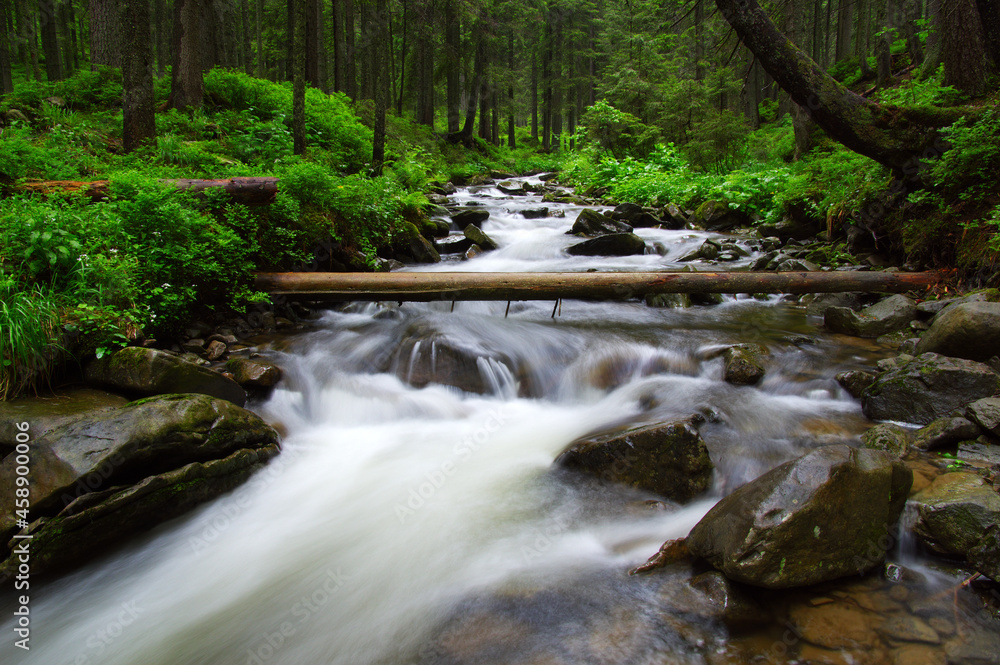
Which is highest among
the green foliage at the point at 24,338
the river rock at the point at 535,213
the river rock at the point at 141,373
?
the river rock at the point at 535,213

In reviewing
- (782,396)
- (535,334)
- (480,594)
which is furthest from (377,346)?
(782,396)

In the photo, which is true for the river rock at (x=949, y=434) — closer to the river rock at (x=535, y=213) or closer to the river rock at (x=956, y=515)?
the river rock at (x=956, y=515)

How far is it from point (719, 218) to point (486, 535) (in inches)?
503

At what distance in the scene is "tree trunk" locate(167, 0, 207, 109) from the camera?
12570 millimetres

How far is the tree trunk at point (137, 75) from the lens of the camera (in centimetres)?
911

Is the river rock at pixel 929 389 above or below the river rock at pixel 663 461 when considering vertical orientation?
above

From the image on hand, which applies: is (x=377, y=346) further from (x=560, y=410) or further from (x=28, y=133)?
(x=28, y=133)

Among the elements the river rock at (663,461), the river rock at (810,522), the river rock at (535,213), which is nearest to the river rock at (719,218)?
the river rock at (535,213)

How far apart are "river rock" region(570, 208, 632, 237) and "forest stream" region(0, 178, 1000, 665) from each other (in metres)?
6.58

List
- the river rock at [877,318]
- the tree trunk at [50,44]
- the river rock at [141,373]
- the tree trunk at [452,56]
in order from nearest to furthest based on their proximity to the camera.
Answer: the river rock at [141,373] < the river rock at [877,318] < the tree trunk at [452,56] < the tree trunk at [50,44]

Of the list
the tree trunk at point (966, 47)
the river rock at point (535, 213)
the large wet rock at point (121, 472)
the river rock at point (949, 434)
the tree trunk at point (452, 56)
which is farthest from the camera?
the tree trunk at point (452, 56)

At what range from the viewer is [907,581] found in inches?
122

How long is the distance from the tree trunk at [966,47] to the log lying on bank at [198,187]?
10.4m

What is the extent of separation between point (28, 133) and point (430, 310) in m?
7.89
